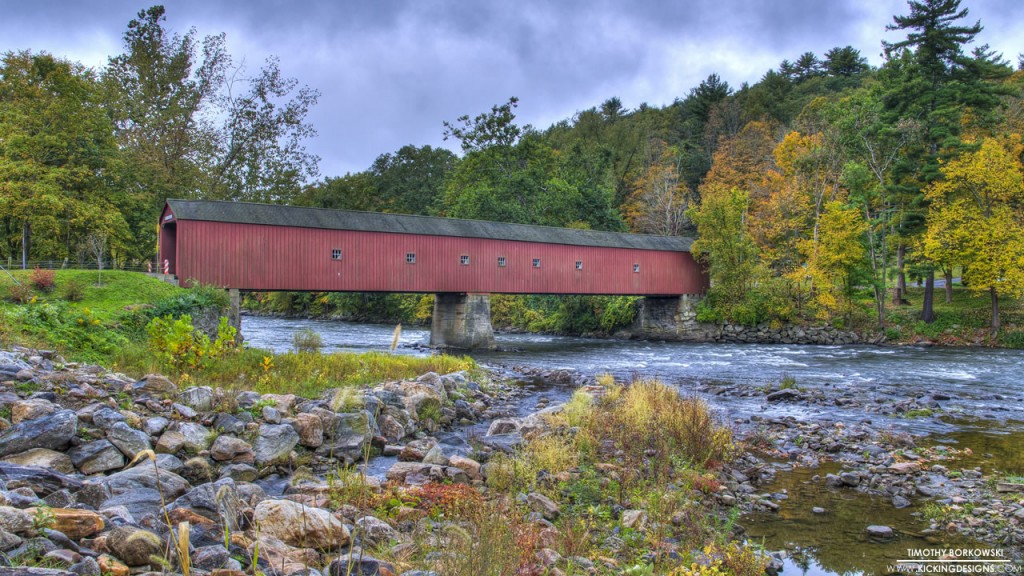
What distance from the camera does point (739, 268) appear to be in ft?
90.9

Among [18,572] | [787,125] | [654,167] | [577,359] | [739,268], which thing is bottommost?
[577,359]

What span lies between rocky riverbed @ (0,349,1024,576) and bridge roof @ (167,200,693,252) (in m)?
12.7

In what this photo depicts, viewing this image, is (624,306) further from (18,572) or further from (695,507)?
(18,572)

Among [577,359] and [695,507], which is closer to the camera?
[695,507]

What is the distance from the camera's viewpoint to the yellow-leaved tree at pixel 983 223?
2189cm

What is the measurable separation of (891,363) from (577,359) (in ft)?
29.8

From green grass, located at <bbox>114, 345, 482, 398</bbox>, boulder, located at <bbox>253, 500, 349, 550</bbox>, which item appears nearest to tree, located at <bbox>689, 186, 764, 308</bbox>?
green grass, located at <bbox>114, 345, 482, 398</bbox>

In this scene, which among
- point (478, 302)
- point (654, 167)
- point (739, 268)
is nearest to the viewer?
point (478, 302)

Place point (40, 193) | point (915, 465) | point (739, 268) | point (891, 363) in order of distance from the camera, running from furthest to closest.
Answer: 1. point (739, 268)
2. point (40, 193)
3. point (891, 363)
4. point (915, 465)

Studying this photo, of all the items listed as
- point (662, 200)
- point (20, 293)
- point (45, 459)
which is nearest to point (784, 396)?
point (45, 459)

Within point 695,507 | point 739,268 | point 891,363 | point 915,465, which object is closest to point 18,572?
point 695,507

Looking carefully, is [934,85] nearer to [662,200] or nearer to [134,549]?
[662,200]

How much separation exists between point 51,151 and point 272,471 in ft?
69.3

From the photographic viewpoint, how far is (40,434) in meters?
4.85
